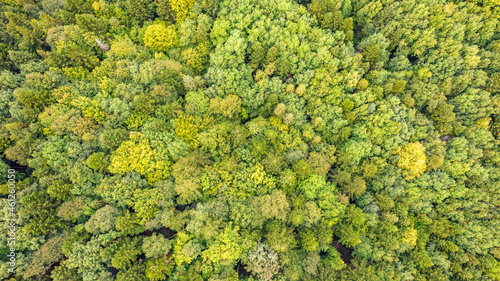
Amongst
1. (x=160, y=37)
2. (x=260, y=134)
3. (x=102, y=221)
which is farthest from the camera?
(x=160, y=37)

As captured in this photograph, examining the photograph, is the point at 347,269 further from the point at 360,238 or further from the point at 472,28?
the point at 472,28

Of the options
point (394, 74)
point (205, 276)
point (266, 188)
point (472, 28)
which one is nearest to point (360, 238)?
point (266, 188)

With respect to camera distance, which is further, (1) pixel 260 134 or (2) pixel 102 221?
(1) pixel 260 134

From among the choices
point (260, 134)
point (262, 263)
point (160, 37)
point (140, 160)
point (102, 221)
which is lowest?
point (102, 221)

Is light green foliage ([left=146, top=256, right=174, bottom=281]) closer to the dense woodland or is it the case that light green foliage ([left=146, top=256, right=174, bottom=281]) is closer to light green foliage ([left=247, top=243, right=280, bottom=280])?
the dense woodland

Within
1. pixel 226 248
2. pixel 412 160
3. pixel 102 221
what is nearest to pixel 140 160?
pixel 102 221

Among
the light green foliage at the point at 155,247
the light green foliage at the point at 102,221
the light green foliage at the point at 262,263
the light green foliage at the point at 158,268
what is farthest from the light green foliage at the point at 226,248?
the light green foliage at the point at 102,221

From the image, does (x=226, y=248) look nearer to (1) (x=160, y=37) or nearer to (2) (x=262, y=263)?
(2) (x=262, y=263)

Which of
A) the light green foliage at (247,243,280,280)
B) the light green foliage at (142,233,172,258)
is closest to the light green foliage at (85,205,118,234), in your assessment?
the light green foliage at (142,233,172,258)
